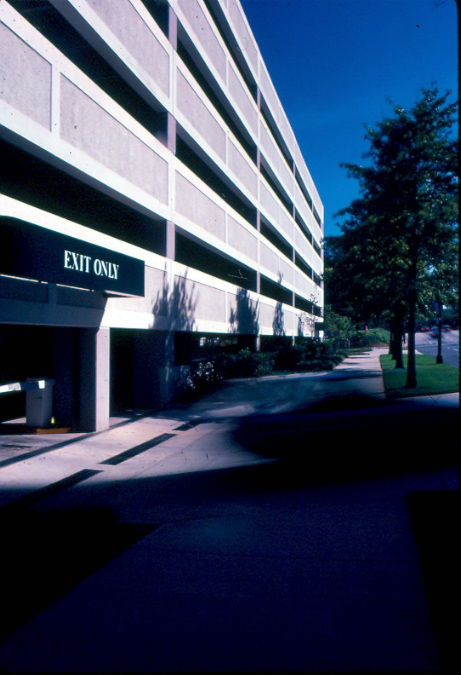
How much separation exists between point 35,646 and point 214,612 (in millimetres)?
1429

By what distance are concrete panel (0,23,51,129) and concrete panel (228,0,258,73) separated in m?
18.5

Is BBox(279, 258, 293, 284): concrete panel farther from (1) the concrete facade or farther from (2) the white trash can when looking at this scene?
(2) the white trash can

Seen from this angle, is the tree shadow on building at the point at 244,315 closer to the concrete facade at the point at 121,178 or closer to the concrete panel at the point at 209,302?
the concrete facade at the point at 121,178

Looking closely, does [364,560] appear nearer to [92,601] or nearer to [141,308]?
[92,601]

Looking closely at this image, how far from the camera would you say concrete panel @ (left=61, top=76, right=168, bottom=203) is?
39.6 feet

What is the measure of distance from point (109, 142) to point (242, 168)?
14597 millimetres

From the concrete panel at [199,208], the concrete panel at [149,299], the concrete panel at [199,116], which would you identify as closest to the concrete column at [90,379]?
the concrete panel at [149,299]

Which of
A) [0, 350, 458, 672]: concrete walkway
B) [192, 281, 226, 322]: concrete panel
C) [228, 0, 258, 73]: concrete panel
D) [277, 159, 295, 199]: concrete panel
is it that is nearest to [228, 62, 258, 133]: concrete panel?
[228, 0, 258, 73]: concrete panel

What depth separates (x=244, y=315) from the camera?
28125 millimetres

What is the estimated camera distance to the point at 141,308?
1594cm

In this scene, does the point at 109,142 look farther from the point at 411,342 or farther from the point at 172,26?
the point at 411,342

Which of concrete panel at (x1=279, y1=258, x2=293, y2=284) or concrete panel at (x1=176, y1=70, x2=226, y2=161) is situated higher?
concrete panel at (x1=176, y1=70, x2=226, y2=161)

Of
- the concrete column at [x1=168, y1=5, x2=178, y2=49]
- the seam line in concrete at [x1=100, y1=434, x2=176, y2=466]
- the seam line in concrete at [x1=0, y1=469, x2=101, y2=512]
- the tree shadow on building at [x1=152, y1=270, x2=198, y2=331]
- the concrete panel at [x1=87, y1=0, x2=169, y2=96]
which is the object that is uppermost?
the concrete column at [x1=168, y1=5, x2=178, y2=49]

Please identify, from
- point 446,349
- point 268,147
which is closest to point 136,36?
point 268,147
